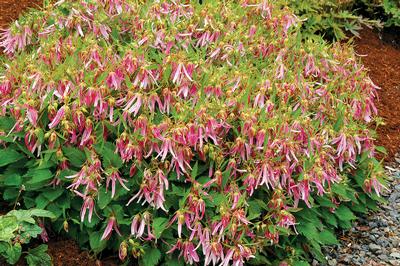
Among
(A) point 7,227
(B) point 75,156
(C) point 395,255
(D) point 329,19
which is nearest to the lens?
(A) point 7,227

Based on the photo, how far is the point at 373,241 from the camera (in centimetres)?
386

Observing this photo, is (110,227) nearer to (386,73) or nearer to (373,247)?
(373,247)

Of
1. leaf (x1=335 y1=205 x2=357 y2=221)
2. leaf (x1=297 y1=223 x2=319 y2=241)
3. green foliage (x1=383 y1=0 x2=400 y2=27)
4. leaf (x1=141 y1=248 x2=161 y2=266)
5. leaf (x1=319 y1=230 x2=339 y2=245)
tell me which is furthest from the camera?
green foliage (x1=383 y1=0 x2=400 y2=27)

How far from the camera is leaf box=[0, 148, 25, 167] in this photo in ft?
10.1

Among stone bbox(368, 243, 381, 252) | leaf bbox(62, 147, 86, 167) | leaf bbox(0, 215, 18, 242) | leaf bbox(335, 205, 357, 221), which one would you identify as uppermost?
leaf bbox(62, 147, 86, 167)

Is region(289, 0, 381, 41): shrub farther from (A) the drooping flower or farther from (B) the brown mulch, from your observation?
(A) the drooping flower

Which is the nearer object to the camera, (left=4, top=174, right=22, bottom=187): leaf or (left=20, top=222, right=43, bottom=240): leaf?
(left=20, top=222, right=43, bottom=240): leaf

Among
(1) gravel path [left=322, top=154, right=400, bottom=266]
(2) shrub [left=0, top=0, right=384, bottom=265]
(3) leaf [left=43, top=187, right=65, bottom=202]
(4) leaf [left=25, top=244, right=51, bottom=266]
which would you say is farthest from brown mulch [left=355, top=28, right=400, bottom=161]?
(4) leaf [left=25, top=244, right=51, bottom=266]

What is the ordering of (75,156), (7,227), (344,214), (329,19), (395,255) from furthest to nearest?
(329,19) → (395,255) → (344,214) → (75,156) → (7,227)

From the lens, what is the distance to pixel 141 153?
2930 millimetres

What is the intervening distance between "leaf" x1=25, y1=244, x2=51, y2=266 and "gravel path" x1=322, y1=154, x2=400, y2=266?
58.4 inches

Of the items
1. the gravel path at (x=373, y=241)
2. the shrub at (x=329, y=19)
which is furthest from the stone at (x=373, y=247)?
the shrub at (x=329, y=19)

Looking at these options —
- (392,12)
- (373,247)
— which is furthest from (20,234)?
(392,12)

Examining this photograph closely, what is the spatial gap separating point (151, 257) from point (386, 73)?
304 centimetres
